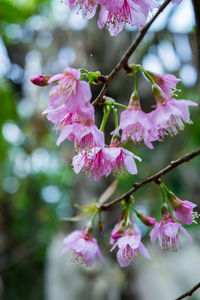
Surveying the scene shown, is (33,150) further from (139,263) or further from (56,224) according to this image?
(139,263)

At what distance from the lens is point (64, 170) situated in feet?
12.4

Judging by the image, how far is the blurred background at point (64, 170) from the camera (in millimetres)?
1956

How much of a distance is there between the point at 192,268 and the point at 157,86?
1.97 m

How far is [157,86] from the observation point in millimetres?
530

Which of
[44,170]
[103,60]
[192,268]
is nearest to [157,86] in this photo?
[103,60]

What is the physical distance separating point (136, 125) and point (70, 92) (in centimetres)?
12

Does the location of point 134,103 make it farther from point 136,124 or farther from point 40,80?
point 40,80


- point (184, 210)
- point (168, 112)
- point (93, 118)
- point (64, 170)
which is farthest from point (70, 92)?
point (64, 170)

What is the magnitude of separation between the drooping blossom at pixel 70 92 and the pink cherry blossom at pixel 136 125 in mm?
85

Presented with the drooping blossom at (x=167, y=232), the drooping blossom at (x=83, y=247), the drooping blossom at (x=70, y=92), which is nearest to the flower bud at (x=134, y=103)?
the drooping blossom at (x=70, y=92)

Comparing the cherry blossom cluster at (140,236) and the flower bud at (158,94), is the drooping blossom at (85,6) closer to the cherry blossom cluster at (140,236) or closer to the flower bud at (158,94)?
the flower bud at (158,94)

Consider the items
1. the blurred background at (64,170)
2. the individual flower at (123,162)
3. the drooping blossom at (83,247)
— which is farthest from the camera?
the blurred background at (64,170)

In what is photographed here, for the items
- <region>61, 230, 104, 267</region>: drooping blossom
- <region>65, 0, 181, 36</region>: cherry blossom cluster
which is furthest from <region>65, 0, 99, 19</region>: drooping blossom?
<region>61, 230, 104, 267</region>: drooping blossom

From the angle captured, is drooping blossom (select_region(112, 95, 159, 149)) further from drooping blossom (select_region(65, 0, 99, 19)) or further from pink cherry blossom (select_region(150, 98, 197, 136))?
drooping blossom (select_region(65, 0, 99, 19))
